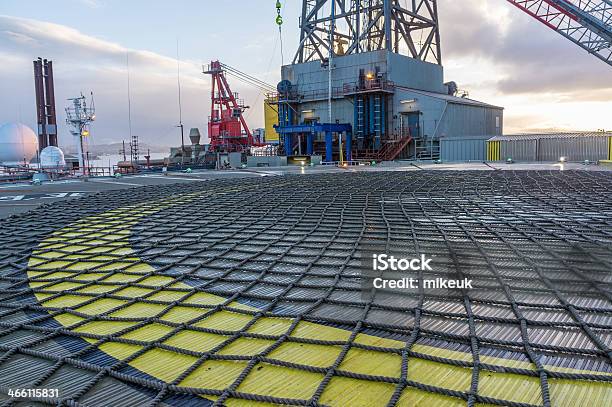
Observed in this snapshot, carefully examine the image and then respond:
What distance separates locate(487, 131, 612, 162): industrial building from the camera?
2822 cm

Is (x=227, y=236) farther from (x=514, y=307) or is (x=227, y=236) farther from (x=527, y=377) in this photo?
(x=527, y=377)

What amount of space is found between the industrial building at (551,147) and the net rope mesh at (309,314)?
23560 millimetres

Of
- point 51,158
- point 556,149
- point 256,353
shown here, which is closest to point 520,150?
point 556,149

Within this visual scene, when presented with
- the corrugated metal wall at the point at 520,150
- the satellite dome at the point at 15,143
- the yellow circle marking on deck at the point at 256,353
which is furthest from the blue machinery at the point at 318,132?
the yellow circle marking on deck at the point at 256,353

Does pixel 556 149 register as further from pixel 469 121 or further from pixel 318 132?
pixel 318 132

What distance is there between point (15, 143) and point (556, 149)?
52596 millimetres

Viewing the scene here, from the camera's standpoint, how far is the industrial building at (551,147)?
92.6ft

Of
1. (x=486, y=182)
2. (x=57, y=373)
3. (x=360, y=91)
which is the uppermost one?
(x=360, y=91)

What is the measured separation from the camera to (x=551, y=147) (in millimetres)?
29453

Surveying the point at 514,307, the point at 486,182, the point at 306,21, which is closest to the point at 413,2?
the point at 306,21

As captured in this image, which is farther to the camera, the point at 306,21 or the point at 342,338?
the point at 306,21

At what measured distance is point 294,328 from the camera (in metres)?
3.86

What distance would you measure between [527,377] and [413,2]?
4999 cm

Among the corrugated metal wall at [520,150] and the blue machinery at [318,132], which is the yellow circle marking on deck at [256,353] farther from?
the blue machinery at [318,132]
